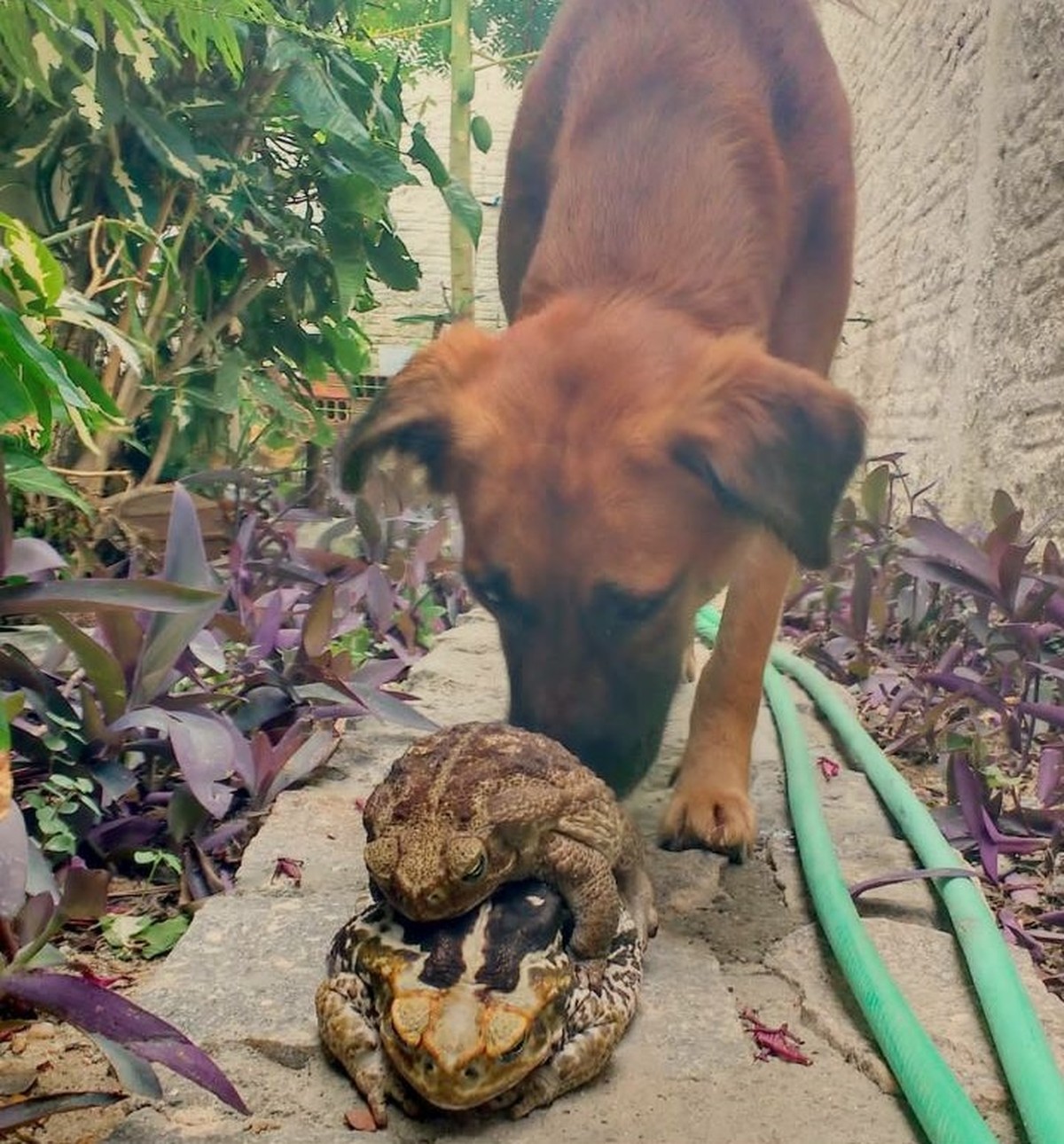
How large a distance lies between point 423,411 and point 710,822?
1.05 metres

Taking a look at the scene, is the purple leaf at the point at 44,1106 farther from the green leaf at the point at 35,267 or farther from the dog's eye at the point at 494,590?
the dog's eye at the point at 494,590

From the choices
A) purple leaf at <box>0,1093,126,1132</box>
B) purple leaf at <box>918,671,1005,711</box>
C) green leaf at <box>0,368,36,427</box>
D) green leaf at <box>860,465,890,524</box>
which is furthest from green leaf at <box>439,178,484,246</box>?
purple leaf at <box>0,1093,126,1132</box>

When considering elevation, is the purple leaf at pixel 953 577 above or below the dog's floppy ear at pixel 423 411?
below

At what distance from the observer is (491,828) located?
154cm

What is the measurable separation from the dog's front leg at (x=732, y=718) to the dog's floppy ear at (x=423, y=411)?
0.70 metres

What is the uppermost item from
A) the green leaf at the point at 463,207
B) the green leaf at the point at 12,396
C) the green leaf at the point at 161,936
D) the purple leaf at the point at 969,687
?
the green leaf at the point at 463,207

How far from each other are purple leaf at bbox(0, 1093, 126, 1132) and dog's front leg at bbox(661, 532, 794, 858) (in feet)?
4.36

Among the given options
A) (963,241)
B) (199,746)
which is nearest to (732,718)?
(199,746)

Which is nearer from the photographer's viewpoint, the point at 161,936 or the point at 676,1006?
the point at 676,1006

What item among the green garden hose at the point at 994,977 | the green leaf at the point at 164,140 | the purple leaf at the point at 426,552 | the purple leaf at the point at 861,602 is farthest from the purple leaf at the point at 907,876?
the green leaf at the point at 164,140

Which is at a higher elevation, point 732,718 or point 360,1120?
point 732,718

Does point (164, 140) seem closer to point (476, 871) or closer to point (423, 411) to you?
point (423, 411)

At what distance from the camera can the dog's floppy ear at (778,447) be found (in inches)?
85.5

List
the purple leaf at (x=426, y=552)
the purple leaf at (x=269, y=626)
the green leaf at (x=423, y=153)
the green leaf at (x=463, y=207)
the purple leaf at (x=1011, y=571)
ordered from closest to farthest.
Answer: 1. the purple leaf at (x=269, y=626)
2. the purple leaf at (x=1011, y=571)
3. the purple leaf at (x=426, y=552)
4. the green leaf at (x=423, y=153)
5. the green leaf at (x=463, y=207)
